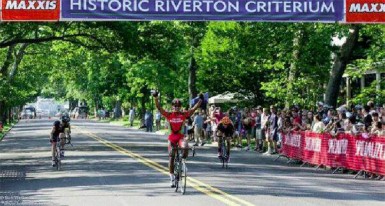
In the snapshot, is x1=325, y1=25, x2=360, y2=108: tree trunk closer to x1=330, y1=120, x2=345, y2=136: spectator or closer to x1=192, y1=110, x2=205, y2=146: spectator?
x1=192, y1=110, x2=205, y2=146: spectator

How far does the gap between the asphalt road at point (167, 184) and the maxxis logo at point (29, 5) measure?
4444 mm

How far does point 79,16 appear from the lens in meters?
19.5

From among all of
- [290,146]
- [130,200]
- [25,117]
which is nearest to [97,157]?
[290,146]

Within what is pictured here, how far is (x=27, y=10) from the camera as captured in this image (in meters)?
19.2

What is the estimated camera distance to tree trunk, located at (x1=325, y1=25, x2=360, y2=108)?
103 ft

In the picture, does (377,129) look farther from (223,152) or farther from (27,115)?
(27,115)

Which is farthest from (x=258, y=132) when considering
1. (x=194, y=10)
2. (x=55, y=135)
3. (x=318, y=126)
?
(x=194, y=10)

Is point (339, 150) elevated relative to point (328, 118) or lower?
lower

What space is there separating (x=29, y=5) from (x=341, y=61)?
17.0 m

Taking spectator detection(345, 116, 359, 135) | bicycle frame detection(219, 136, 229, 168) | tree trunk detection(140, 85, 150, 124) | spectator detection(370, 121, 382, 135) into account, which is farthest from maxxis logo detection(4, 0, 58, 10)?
tree trunk detection(140, 85, 150, 124)

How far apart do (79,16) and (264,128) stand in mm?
12597

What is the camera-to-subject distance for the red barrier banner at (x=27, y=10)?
19.2 m

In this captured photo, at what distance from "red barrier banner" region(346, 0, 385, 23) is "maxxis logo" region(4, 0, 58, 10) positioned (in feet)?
26.0

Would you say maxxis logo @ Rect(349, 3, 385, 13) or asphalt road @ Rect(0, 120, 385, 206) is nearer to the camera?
asphalt road @ Rect(0, 120, 385, 206)
